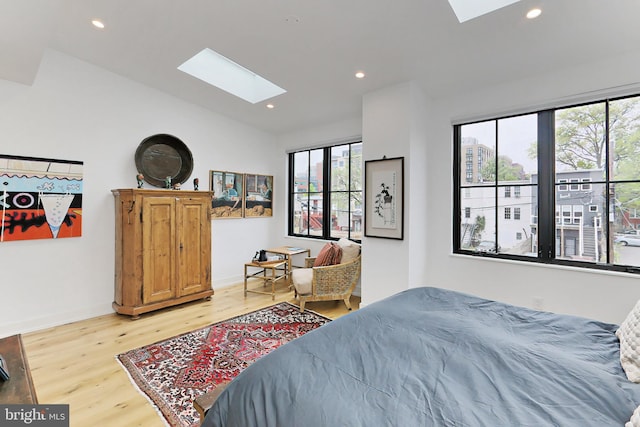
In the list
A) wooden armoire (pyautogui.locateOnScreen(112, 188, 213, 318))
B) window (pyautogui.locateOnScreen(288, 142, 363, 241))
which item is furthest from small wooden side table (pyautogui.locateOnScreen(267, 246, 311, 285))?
wooden armoire (pyautogui.locateOnScreen(112, 188, 213, 318))

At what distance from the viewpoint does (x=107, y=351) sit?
2689 millimetres

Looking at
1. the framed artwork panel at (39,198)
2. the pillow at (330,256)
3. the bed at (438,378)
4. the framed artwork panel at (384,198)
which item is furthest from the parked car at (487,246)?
the framed artwork panel at (39,198)

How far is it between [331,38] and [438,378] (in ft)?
8.72

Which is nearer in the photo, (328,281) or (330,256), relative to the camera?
(328,281)

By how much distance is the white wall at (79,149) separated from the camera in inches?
119

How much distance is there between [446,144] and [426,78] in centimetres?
78

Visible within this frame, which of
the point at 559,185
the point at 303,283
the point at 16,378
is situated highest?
the point at 559,185

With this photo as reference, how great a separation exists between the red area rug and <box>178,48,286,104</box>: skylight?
2.82 meters

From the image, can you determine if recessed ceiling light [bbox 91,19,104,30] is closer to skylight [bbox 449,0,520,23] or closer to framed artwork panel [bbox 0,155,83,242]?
framed artwork panel [bbox 0,155,83,242]

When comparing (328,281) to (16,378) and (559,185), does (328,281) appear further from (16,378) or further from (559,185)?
(16,378)

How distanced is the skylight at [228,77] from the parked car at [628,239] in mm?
3722

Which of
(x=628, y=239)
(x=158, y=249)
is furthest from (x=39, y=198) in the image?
(x=628, y=239)

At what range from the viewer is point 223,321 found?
3.35 m

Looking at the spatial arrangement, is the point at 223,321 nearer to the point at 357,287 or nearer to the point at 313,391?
the point at 357,287
